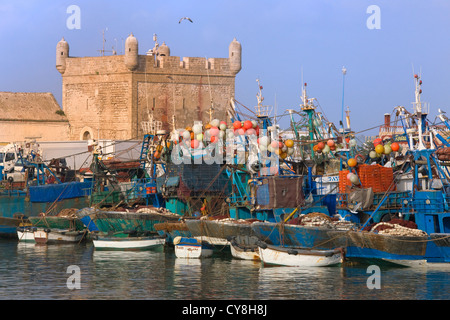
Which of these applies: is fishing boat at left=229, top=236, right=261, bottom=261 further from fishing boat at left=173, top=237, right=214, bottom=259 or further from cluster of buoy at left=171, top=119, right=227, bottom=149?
cluster of buoy at left=171, top=119, right=227, bottom=149

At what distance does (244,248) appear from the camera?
28078 mm

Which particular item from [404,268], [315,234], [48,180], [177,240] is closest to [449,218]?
[404,268]

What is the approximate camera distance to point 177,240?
94.4ft

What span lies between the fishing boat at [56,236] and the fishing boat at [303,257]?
1295 cm

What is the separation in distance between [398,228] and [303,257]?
3089 mm

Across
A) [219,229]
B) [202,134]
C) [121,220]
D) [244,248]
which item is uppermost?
[202,134]

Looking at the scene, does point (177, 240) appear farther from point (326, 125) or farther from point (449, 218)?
point (326, 125)

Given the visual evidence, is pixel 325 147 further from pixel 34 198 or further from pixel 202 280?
pixel 34 198

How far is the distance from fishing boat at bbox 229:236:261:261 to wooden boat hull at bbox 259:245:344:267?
156cm

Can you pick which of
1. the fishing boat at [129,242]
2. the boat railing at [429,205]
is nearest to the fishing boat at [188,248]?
the fishing boat at [129,242]

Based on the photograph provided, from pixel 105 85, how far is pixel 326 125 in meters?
25.4

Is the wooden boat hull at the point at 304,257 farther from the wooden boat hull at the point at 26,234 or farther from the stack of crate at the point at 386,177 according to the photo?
the wooden boat hull at the point at 26,234

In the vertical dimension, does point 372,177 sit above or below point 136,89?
below

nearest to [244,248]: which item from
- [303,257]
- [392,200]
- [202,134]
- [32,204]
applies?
[303,257]
